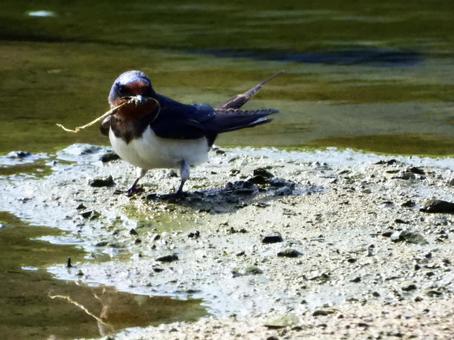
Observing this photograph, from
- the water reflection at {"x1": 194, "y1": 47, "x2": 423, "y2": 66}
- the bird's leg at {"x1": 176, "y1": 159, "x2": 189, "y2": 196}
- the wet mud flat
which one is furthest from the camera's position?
the water reflection at {"x1": 194, "y1": 47, "x2": 423, "y2": 66}

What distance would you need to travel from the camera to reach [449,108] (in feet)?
26.5

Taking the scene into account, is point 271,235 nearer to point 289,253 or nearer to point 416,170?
point 289,253

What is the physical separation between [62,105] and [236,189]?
2598mm

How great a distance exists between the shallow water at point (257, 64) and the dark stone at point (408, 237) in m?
1.94

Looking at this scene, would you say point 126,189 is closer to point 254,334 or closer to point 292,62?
point 254,334

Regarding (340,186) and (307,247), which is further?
(340,186)

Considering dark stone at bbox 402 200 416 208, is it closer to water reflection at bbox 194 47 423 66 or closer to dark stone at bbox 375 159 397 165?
dark stone at bbox 375 159 397 165

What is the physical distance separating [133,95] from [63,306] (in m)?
1.53

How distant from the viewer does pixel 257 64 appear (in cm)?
952

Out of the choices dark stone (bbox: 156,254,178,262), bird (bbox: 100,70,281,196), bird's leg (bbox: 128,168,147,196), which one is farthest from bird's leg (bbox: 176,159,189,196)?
dark stone (bbox: 156,254,178,262)

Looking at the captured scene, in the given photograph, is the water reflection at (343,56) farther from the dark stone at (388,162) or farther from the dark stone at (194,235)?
the dark stone at (194,235)

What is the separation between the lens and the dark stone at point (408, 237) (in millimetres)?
4969

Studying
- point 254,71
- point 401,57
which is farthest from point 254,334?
point 401,57

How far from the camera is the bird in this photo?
5617mm
